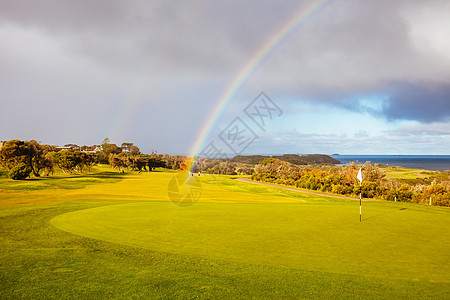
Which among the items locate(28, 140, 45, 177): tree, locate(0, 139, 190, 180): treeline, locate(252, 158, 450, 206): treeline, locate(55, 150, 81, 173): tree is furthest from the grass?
locate(28, 140, 45, 177): tree

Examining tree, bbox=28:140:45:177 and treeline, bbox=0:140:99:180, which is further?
tree, bbox=28:140:45:177

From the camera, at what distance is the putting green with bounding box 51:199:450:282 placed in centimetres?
682

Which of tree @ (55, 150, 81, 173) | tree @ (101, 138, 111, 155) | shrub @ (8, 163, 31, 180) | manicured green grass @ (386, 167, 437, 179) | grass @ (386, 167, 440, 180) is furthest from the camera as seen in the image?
tree @ (101, 138, 111, 155)

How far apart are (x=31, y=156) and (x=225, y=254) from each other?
44.6m

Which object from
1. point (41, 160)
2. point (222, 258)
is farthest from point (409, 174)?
point (222, 258)

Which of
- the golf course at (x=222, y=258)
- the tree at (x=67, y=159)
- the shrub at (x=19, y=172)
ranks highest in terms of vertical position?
the tree at (x=67, y=159)

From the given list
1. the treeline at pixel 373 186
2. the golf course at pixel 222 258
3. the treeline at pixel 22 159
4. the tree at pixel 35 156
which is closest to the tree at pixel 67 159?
the treeline at pixel 22 159

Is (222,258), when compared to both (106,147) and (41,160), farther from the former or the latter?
(106,147)

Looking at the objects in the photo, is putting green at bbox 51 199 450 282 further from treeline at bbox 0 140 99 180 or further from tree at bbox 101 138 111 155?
tree at bbox 101 138 111 155

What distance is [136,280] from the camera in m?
5.60

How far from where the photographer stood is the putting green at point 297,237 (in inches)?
269

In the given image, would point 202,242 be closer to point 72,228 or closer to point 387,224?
point 72,228

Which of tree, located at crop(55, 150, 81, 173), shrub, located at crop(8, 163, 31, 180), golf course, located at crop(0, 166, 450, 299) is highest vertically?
tree, located at crop(55, 150, 81, 173)

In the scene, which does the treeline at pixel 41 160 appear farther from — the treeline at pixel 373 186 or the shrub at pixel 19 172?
the treeline at pixel 373 186
